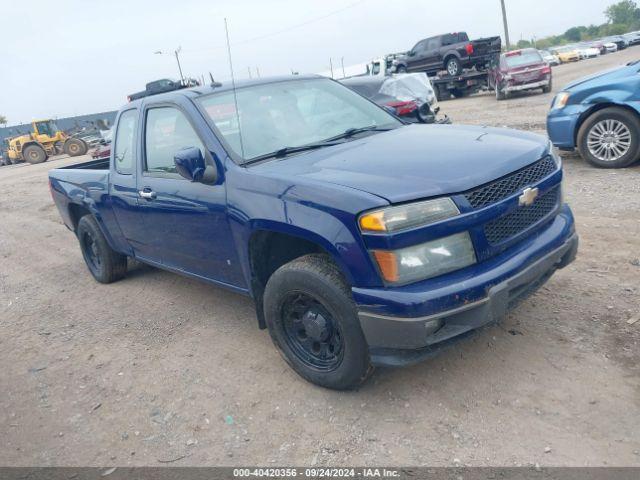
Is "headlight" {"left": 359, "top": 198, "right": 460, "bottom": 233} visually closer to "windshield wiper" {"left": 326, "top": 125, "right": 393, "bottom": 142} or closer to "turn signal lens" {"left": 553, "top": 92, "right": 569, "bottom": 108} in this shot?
"windshield wiper" {"left": 326, "top": 125, "right": 393, "bottom": 142}

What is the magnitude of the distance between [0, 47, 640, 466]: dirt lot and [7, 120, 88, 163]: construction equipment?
25263mm

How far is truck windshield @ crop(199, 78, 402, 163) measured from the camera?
3578 millimetres

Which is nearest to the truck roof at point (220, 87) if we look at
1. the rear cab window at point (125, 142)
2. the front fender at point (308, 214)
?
the rear cab window at point (125, 142)

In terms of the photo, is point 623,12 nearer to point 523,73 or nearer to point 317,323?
point 523,73

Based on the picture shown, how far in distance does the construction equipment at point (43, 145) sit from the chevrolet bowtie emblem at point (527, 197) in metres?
28.2

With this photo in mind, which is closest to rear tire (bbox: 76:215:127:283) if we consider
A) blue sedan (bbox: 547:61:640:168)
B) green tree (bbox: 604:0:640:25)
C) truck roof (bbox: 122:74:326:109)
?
truck roof (bbox: 122:74:326:109)

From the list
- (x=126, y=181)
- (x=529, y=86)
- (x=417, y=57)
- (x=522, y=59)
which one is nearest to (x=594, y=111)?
(x=126, y=181)

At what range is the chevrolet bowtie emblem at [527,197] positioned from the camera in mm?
2920

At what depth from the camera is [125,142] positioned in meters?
4.65

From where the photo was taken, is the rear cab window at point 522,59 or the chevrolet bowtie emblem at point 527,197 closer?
the chevrolet bowtie emblem at point 527,197

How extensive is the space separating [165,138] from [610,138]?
5.72m

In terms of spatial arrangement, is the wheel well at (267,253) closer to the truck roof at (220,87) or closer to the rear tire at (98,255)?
the truck roof at (220,87)

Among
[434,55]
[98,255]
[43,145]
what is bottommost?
[98,255]

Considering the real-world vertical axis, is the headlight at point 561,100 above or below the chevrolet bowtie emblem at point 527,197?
above
